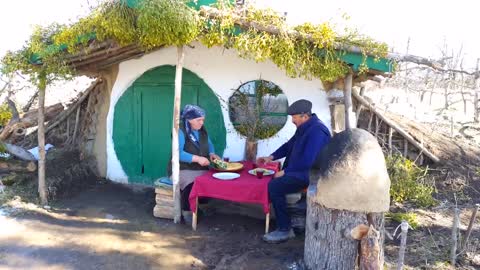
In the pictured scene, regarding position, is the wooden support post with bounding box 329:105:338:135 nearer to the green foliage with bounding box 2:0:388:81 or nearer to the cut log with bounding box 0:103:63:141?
the green foliage with bounding box 2:0:388:81

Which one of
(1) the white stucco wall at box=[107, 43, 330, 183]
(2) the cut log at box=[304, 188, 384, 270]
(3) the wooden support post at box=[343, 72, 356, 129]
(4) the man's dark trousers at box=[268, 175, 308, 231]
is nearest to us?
(2) the cut log at box=[304, 188, 384, 270]

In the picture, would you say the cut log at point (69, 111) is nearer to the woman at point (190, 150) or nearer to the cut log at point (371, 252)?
the woman at point (190, 150)

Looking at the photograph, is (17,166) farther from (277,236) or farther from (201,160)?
(277,236)

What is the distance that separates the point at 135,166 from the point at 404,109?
46.0 feet

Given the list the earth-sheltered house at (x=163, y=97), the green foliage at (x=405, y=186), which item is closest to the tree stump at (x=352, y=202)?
the earth-sheltered house at (x=163, y=97)

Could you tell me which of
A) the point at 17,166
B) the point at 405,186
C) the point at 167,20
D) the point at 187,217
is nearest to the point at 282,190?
the point at 187,217

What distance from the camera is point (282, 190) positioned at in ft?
14.9

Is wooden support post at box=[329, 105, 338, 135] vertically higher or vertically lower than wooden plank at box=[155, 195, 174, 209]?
higher

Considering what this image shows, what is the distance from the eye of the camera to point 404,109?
17484 millimetres

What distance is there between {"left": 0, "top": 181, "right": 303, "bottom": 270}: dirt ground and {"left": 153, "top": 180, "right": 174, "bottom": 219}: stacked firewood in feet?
0.34

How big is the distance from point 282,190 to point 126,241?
2.00 metres

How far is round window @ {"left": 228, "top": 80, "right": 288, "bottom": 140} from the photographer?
625 cm

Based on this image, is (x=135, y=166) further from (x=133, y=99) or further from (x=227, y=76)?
(x=227, y=76)

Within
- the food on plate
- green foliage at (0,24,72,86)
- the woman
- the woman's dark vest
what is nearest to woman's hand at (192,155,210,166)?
the woman
